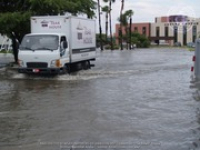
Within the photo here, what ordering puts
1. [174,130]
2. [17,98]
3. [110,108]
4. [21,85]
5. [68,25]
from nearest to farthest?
[174,130]
[110,108]
[17,98]
[21,85]
[68,25]

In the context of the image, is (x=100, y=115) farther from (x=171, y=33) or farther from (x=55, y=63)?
(x=171, y=33)

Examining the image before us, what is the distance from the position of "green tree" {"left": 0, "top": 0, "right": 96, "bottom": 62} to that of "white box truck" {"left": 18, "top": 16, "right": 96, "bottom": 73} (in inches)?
113

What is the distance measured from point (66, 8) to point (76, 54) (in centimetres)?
519

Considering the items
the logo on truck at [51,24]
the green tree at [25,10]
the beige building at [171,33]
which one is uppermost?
the green tree at [25,10]

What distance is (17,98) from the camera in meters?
13.4

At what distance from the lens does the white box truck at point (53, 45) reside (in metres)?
19.0

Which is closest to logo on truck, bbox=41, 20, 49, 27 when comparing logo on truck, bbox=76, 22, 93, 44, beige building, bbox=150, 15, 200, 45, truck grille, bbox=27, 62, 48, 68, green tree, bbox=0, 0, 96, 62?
logo on truck, bbox=76, 22, 93, 44

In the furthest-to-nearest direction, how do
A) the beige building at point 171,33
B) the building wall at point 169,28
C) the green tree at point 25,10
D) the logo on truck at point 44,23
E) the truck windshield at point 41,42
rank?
the beige building at point 171,33 < the building wall at point 169,28 < the green tree at point 25,10 < the logo on truck at point 44,23 < the truck windshield at point 41,42

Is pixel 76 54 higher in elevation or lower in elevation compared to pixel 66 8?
lower

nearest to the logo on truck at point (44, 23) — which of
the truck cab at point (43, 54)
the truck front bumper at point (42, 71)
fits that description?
the truck cab at point (43, 54)

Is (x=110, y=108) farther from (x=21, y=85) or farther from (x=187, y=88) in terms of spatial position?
(x=21, y=85)

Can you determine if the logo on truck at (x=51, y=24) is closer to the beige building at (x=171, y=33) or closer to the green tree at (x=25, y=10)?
the green tree at (x=25, y=10)

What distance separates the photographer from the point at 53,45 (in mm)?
19391

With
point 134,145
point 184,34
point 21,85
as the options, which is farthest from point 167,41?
point 134,145
